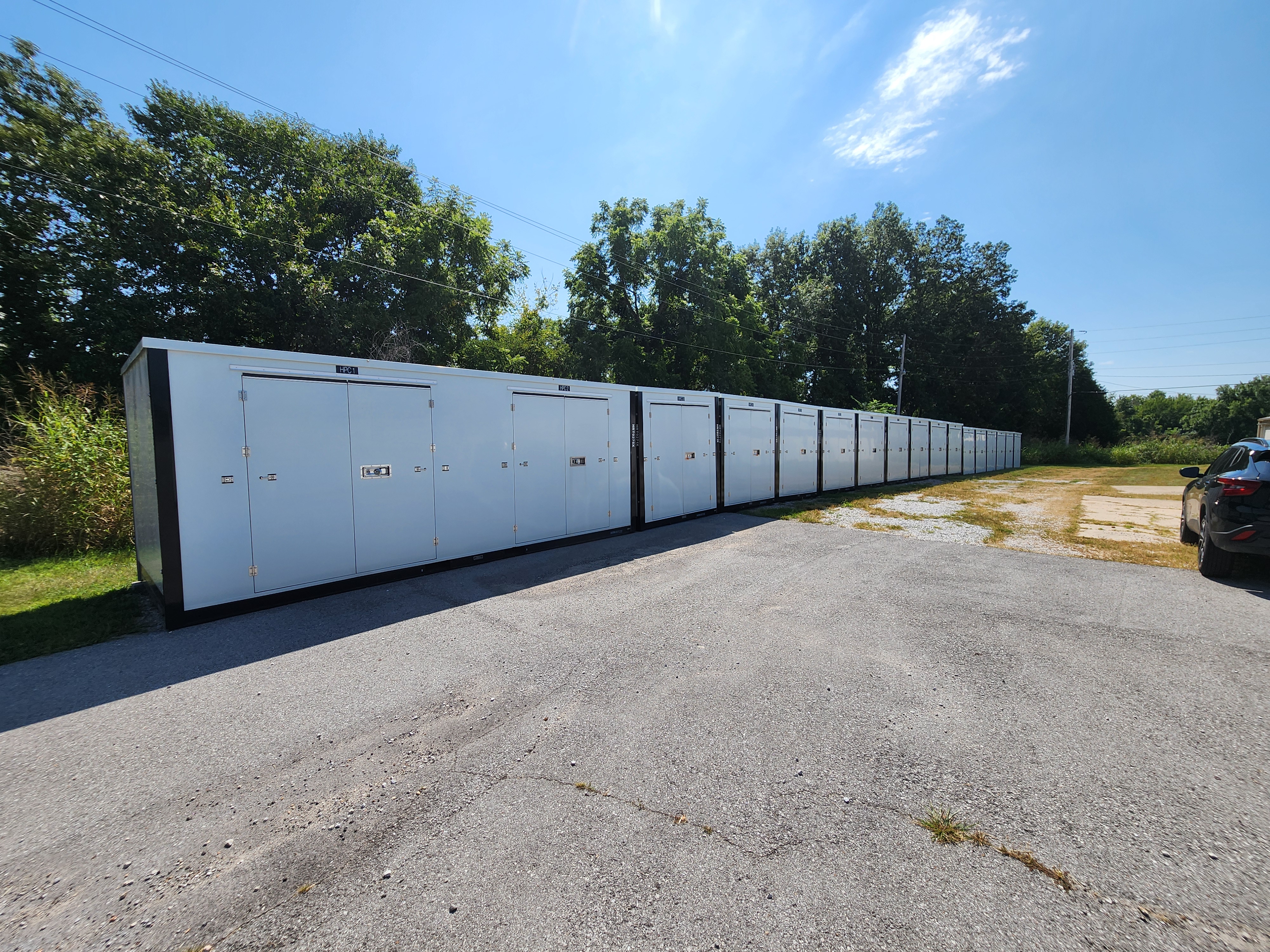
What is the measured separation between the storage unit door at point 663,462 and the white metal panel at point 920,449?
14.4m

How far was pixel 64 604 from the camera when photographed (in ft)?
18.1

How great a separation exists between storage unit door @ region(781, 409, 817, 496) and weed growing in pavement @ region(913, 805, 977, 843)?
11664 mm

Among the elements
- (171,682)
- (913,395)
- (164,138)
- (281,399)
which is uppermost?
(164,138)

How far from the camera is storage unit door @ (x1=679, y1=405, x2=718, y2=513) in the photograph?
10742 millimetres

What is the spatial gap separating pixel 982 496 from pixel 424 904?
1789 cm

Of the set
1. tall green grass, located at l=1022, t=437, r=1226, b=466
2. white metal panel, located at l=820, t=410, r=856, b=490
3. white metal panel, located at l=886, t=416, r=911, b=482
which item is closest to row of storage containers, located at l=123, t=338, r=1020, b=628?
white metal panel, located at l=820, t=410, r=856, b=490

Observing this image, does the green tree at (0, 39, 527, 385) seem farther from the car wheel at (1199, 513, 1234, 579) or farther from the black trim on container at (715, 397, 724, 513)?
the car wheel at (1199, 513, 1234, 579)

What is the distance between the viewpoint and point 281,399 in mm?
5375

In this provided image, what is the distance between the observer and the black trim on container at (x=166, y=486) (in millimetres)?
4660

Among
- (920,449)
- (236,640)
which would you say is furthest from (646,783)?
(920,449)

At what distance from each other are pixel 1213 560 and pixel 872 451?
12222 millimetres

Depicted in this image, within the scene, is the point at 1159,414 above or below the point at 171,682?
above

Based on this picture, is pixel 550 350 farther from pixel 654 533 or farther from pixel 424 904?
pixel 424 904

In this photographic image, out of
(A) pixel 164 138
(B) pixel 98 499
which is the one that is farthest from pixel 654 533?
(A) pixel 164 138
